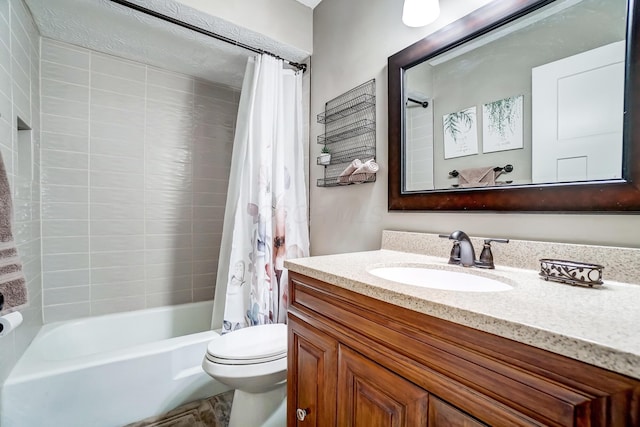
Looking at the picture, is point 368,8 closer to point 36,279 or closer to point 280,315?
point 280,315

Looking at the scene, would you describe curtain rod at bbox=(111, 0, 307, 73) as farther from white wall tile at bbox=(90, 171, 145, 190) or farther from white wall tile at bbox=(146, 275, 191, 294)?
white wall tile at bbox=(146, 275, 191, 294)

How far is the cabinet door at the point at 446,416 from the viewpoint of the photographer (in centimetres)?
54

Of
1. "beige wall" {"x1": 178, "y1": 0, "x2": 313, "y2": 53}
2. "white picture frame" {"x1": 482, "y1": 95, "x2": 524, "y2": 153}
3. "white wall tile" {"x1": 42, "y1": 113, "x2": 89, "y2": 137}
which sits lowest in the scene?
"white picture frame" {"x1": 482, "y1": 95, "x2": 524, "y2": 153}

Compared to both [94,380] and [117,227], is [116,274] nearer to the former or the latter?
[117,227]

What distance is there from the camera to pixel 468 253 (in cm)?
97

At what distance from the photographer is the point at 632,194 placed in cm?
74

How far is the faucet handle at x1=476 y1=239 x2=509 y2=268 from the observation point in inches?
37.1

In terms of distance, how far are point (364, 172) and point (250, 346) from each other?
1.02 meters

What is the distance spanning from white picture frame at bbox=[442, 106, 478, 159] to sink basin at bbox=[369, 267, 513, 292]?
1.61ft

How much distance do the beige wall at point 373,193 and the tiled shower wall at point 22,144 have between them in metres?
1.47

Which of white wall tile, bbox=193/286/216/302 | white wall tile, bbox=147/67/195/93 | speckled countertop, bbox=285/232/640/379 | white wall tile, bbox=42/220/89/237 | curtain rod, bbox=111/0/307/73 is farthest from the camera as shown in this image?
white wall tile, bbox=193/286/216/302

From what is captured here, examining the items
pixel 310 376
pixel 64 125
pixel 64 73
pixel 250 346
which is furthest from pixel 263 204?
pixel 64 73

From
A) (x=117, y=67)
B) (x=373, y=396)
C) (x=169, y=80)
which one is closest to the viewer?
(x=373, y=396)

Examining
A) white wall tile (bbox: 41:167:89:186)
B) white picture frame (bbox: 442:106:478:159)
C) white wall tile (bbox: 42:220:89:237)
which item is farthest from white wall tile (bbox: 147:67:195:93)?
white picture frame (bbox: 442:106:478:159)
